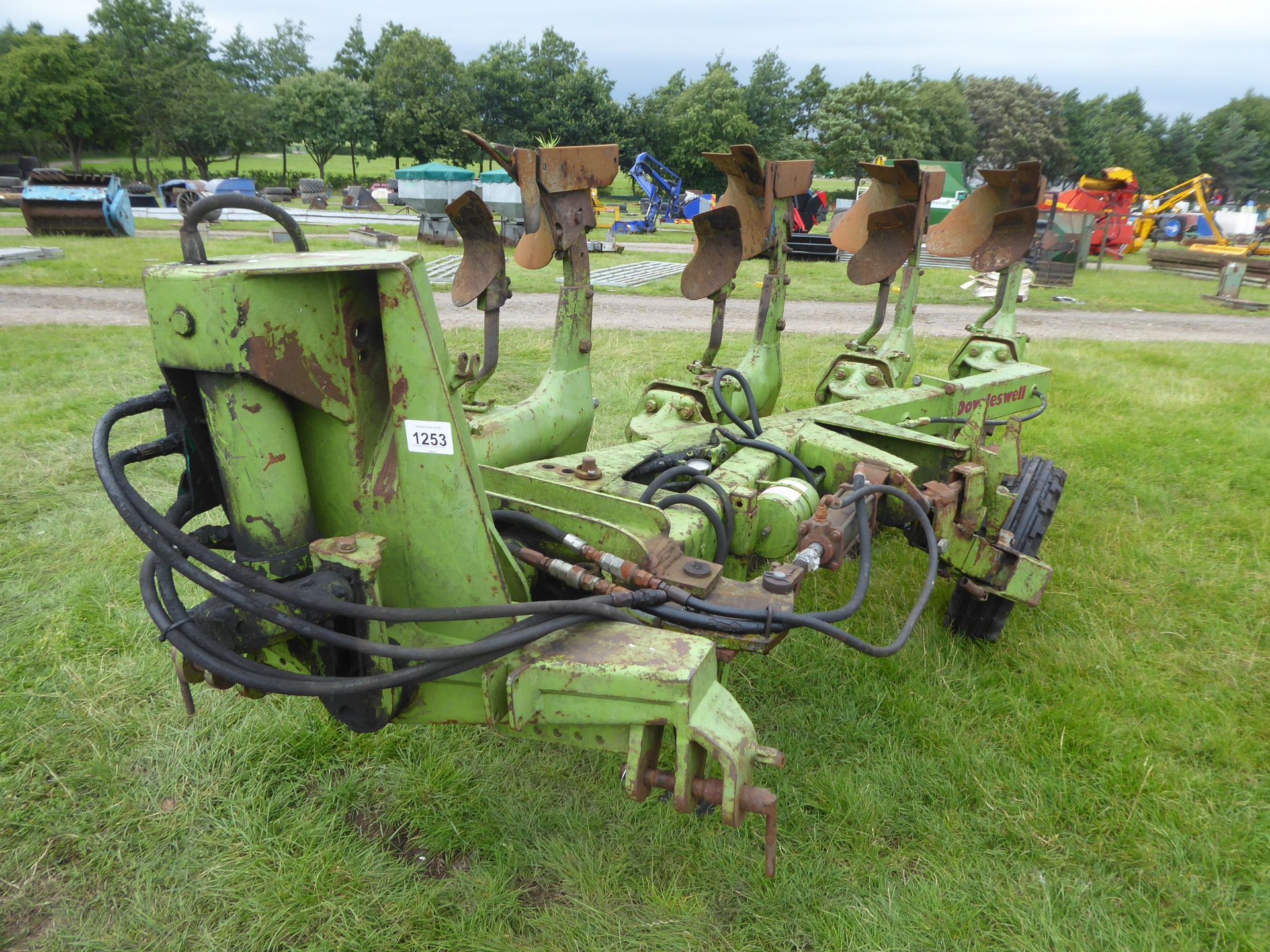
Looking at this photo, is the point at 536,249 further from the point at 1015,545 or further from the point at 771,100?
the point at 771,100

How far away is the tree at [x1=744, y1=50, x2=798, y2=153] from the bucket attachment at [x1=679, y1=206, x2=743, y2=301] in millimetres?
46571

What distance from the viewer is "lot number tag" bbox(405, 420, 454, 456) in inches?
66.2

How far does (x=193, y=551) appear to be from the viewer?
151cm

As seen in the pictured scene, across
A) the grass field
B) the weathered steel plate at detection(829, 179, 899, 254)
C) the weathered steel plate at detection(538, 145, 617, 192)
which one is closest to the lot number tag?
the weathered steel plate at detection(538, 145, 617, 192)

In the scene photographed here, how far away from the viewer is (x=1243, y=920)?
2.09 m

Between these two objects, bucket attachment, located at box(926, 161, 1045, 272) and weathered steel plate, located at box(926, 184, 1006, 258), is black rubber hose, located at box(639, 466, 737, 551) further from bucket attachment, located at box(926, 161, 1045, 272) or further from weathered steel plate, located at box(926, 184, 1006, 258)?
weathered steel plate, located at box(926, 184, 1006, 258)

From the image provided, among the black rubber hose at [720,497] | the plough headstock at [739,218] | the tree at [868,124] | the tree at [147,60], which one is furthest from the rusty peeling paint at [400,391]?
the tree at [147,60]

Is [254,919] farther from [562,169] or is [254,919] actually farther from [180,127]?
[180,127]

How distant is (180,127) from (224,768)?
4750 centimetres

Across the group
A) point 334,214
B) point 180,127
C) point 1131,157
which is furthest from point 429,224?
point 1131,157

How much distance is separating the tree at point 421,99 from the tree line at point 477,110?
0.34 ft

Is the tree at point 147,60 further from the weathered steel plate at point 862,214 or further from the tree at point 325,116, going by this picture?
the weathered steel plate at point 862,214

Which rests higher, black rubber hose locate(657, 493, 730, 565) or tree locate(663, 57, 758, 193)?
tree locate(663, 57, 758, 193)

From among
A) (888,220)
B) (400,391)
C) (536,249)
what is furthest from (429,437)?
(888,220)
